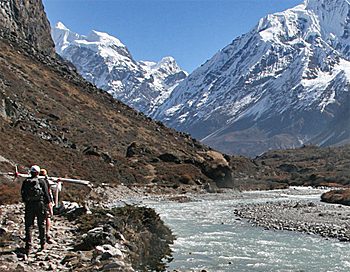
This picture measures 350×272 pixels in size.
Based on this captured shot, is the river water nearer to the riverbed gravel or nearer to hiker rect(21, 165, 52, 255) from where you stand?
the riverbed gravel

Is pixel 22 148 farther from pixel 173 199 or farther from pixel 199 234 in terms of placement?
pixel 199 234

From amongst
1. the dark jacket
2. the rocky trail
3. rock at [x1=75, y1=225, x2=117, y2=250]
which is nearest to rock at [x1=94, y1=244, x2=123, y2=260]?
rock at [x1=75, y1=225, x2=117, y2=250]

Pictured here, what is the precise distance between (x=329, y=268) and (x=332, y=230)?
907 centimetres

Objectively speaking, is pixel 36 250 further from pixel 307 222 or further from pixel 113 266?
pixel 307 222

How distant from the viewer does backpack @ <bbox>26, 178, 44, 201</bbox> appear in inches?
447

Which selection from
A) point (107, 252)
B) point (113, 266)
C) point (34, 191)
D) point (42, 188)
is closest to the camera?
point (113, 266)

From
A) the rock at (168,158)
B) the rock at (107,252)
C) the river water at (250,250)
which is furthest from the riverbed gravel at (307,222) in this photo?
the rock at (168,158)

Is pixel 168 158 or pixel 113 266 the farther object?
pixel 168 158

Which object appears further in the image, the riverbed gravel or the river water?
the riverbed gravel

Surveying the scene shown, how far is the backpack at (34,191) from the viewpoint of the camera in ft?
37.3

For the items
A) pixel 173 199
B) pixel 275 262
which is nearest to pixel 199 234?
pixel 275 262

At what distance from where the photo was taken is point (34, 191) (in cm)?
1135

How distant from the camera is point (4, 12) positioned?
94875mm

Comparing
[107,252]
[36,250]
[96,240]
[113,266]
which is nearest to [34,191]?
[36,250]
